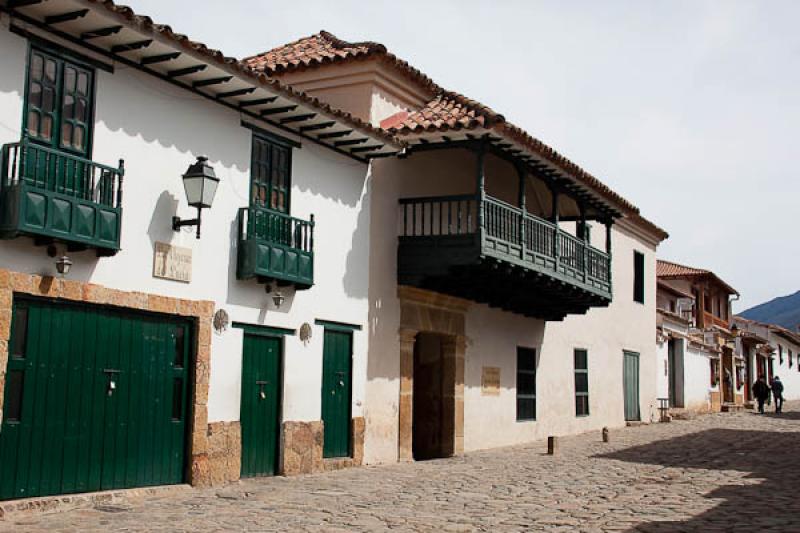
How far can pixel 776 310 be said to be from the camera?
141875 millimetres

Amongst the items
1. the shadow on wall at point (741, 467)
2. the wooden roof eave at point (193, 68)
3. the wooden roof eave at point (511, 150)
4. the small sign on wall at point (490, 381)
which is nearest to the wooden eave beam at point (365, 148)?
the wooden roof eave at point (193, 68)

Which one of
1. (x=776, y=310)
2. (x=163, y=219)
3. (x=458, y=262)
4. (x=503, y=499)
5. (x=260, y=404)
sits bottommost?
(x=503, y=499)

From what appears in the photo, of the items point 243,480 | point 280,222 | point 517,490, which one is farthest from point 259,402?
point 517,490

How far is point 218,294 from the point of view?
1061 cm

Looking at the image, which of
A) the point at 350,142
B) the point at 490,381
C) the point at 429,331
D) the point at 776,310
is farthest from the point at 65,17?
the point at 776,310

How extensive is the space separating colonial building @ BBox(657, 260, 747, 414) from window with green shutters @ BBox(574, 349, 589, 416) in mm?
6938

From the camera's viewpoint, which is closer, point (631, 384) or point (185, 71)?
point (185, 71)

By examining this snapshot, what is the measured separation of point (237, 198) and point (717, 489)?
259 inches

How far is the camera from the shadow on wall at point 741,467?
321 inches

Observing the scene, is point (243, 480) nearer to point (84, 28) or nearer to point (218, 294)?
point (218, 294)

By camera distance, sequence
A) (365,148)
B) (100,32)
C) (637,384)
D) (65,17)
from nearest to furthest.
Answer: (65,17), (100,32), (365,148), (637,384)

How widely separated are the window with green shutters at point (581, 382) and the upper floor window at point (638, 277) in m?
4.25

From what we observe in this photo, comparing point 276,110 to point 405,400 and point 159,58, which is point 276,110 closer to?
point 159,58

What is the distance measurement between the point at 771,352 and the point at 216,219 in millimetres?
44751
